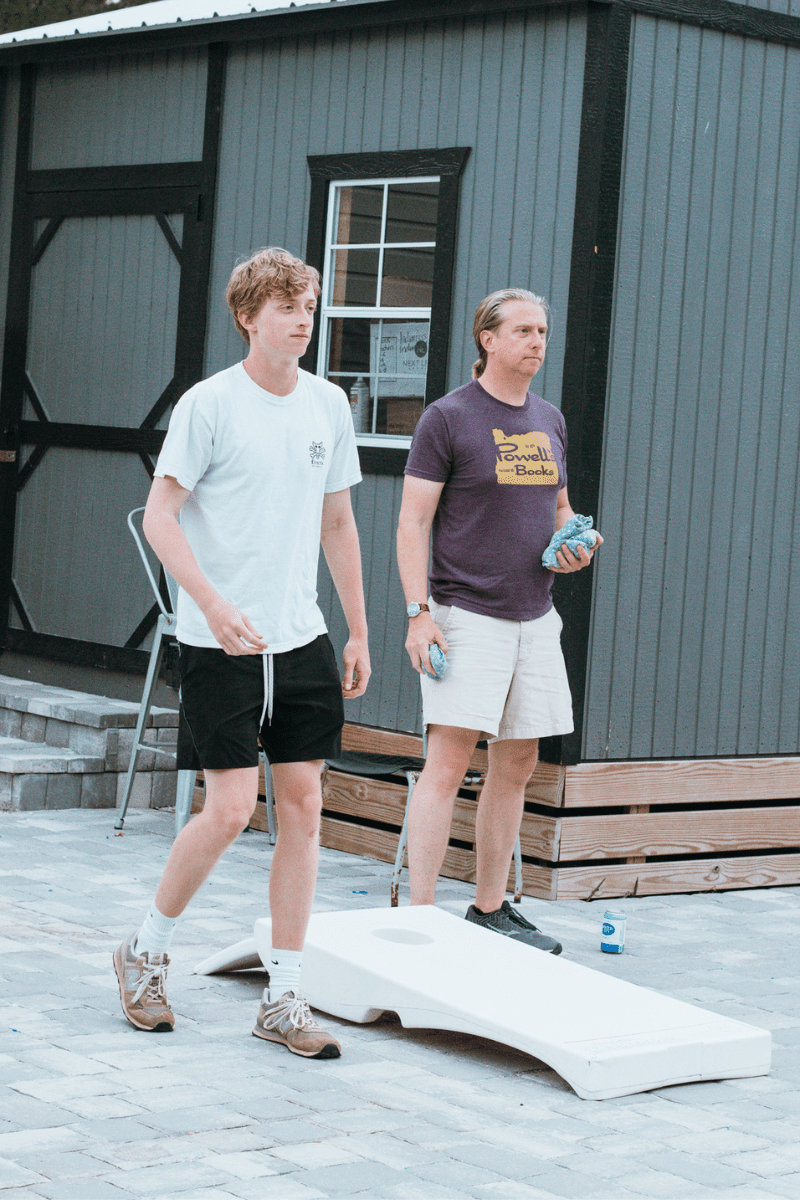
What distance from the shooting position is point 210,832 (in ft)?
13.0

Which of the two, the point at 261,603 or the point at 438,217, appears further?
the point at 438,217

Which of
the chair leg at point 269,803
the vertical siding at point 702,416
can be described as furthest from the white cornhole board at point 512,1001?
the chair leg at point 269,803

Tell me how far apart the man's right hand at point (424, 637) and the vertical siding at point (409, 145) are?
145 cm

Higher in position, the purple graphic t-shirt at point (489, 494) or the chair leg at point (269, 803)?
the purple graphic t-shirt at point (489, 494)

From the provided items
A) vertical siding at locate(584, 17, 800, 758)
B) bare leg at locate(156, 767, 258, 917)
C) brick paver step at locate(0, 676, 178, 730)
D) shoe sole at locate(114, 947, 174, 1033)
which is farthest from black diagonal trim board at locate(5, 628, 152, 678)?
bare leg at locate(156, 767, 258, 917)

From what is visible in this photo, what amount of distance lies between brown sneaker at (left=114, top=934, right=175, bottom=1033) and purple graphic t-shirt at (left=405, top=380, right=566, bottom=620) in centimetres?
150

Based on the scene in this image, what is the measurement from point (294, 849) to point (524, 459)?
1.56 m

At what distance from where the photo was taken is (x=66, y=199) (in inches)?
338

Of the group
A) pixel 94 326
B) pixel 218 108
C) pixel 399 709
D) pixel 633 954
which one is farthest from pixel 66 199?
pixel 633 954

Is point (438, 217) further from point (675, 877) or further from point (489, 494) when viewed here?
point (675, 877)

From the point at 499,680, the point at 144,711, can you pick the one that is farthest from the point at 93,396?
the point at 499,680

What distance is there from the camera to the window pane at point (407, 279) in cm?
677

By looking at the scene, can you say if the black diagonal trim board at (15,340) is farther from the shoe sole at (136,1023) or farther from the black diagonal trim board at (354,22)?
the shoe sole at (136,1023)

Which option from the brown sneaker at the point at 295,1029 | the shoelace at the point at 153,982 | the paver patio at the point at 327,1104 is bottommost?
the paver patio at the point at 327,1104
